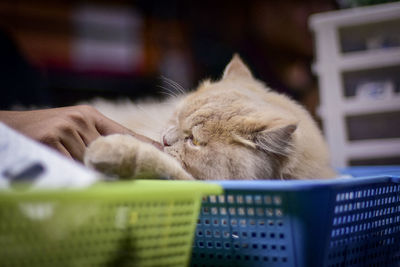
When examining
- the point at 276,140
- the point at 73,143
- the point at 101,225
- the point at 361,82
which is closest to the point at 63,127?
the point at 73,143

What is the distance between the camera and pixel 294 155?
116 cm

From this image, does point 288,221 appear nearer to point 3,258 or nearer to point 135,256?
point 135,256

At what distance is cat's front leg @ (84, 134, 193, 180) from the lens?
807 millimetres

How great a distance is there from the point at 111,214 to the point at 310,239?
1.48 feet

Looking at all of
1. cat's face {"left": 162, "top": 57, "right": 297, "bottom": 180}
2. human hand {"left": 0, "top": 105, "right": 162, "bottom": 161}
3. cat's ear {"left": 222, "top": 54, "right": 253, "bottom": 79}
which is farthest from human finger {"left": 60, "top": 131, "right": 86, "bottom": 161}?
cat's ear {"left": 222, "top": 54, "right": 253, "bottom": 79}

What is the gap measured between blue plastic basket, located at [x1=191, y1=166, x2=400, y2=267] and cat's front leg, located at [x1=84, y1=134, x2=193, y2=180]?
176 mm

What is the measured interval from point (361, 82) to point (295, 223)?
65.4 inches

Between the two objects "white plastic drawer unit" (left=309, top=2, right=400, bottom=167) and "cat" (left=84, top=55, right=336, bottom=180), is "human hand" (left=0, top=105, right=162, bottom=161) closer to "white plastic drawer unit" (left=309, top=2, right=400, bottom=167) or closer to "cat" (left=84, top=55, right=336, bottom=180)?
"cat" (left=84, top=55, right=336, bottom=180)

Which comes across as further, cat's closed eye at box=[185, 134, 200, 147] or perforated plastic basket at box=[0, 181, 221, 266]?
cat's closed eye at box=[185, 134, 200, 147]

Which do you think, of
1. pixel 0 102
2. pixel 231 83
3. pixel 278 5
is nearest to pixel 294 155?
pixel 231 83

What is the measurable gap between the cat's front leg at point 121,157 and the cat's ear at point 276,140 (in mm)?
330

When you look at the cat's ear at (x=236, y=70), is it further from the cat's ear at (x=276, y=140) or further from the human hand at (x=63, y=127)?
the human hand at (x=63, y=127)

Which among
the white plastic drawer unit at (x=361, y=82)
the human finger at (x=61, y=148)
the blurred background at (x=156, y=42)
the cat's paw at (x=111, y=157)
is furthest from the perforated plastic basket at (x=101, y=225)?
the blurred background at (x=156, y=42)

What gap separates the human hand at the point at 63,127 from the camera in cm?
96
